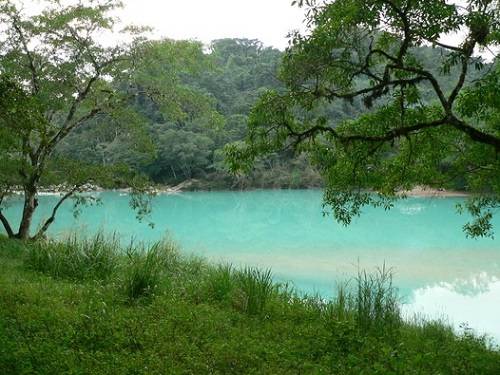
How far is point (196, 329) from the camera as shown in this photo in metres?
4.39

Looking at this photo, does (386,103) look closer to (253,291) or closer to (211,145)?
(253,291)

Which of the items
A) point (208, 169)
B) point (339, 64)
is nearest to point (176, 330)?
point (339, 64)

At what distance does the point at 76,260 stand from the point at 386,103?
4266 mm

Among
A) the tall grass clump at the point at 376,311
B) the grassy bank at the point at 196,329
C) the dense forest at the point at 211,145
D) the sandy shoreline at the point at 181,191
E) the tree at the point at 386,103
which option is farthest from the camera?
the dense forest at the point at 211,145

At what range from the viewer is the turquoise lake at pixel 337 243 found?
11.1 metres

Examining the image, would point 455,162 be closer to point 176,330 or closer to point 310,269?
point 176,330

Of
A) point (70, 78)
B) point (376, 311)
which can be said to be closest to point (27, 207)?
point (70, 78)

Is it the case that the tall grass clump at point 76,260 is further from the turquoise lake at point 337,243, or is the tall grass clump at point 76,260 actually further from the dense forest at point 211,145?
the dense forest at point 211,145

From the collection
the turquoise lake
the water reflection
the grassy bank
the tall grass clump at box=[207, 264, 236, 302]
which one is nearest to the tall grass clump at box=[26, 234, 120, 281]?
the grassy bank

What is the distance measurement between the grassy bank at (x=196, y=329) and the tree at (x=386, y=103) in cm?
115

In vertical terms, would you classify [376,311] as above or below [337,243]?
above

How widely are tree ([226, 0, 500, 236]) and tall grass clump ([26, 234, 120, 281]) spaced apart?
2.61 m

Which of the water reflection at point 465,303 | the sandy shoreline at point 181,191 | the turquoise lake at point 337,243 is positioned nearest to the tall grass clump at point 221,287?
the sandy shoreline at point 181,191

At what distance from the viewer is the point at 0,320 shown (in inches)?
158
